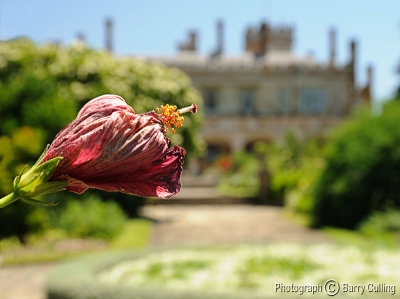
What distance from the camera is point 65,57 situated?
539 inches

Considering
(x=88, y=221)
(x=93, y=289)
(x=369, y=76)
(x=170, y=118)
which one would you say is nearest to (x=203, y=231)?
(x=88, y=221)

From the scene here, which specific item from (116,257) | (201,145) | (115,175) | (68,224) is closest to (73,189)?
(115,175)

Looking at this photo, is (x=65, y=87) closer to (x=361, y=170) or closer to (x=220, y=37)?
(x=361, y=170)

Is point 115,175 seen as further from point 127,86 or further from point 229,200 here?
point 229,200

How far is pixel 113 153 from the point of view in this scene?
1.86 feet

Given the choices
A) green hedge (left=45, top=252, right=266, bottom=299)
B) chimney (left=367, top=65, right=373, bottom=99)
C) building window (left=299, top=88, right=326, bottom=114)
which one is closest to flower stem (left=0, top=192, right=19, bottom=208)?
green hedge (left=45, top=252, right=266, bottom=299)

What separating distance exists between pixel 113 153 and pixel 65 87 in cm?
1278

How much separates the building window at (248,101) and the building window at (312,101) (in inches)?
144

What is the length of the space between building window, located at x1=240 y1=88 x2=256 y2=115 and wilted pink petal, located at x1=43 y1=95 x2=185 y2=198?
39.5 m

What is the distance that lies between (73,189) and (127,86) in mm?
13373

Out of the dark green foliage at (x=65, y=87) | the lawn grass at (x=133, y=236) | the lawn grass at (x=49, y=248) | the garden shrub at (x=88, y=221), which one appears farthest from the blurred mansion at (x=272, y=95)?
the lawn grass at (x=49, y=248)

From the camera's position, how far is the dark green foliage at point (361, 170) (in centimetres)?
1140

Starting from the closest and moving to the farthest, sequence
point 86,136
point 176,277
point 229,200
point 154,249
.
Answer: point 86,136 < point 176,277 < point 154,249 < point 229,200

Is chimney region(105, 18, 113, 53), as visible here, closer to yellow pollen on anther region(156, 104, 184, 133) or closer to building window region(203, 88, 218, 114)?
building window region(203, 88, 218, 114)
